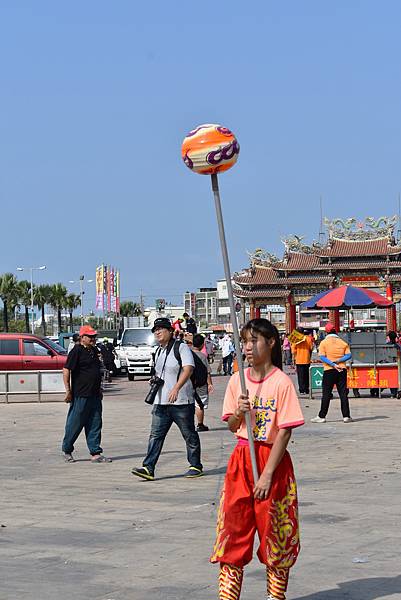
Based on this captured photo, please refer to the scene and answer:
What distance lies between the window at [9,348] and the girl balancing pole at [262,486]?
24019 mm

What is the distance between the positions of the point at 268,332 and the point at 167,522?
3.69 metres

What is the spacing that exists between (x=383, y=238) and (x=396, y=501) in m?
61.4

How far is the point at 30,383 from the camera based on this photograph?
26750 millimetres

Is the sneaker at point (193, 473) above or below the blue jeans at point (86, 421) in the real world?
below

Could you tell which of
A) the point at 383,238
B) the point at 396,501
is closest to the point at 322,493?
the point at 396,501

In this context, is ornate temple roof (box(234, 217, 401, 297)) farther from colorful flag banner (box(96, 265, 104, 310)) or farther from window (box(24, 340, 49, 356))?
window (box(24, 340, 49, 356))

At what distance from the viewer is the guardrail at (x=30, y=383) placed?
26667 mm

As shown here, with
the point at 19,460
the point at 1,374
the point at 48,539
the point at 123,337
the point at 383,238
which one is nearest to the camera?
the point at 48,539

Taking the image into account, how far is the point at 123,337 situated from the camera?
40.8 m

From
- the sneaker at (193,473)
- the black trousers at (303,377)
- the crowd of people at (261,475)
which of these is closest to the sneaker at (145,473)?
the sneaker at (193,473)

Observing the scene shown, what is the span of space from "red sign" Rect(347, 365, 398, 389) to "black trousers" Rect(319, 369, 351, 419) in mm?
5534

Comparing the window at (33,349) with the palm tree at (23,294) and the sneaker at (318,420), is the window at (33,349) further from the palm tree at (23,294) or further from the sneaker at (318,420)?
the palm tree at (23,294)

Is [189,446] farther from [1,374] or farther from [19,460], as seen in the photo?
[1,374]

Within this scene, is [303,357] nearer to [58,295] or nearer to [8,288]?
[8,288]
